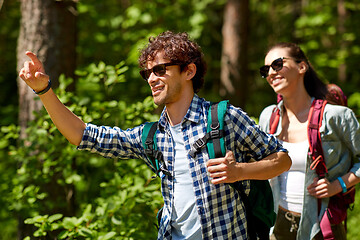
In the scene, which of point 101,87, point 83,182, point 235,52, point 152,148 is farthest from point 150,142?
point 235,52

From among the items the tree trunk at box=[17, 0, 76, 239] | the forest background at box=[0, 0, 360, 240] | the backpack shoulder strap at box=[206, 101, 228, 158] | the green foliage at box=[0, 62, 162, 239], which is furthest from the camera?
the tree trunk at box=[17, 0, 76, 239]

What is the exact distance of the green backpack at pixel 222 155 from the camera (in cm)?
197

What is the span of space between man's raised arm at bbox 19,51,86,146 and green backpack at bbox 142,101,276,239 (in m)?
0.38

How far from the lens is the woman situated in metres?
2.74

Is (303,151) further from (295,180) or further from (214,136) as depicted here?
(214,136)

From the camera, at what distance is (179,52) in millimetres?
2133

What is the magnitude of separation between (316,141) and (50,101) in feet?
5.85

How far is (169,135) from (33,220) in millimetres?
1540

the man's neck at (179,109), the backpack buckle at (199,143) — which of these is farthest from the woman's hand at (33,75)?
the backpack buckle at (199,143)

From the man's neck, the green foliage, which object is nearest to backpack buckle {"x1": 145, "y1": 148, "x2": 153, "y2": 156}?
the man's neck

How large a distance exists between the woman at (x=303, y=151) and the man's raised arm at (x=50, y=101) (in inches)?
60.0

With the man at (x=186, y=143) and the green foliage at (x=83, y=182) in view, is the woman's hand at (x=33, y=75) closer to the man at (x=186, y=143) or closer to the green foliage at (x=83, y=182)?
the man at (x=186, y=143)

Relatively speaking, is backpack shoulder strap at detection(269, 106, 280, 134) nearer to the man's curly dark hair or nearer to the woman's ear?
the woman's ear

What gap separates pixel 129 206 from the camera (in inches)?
127
